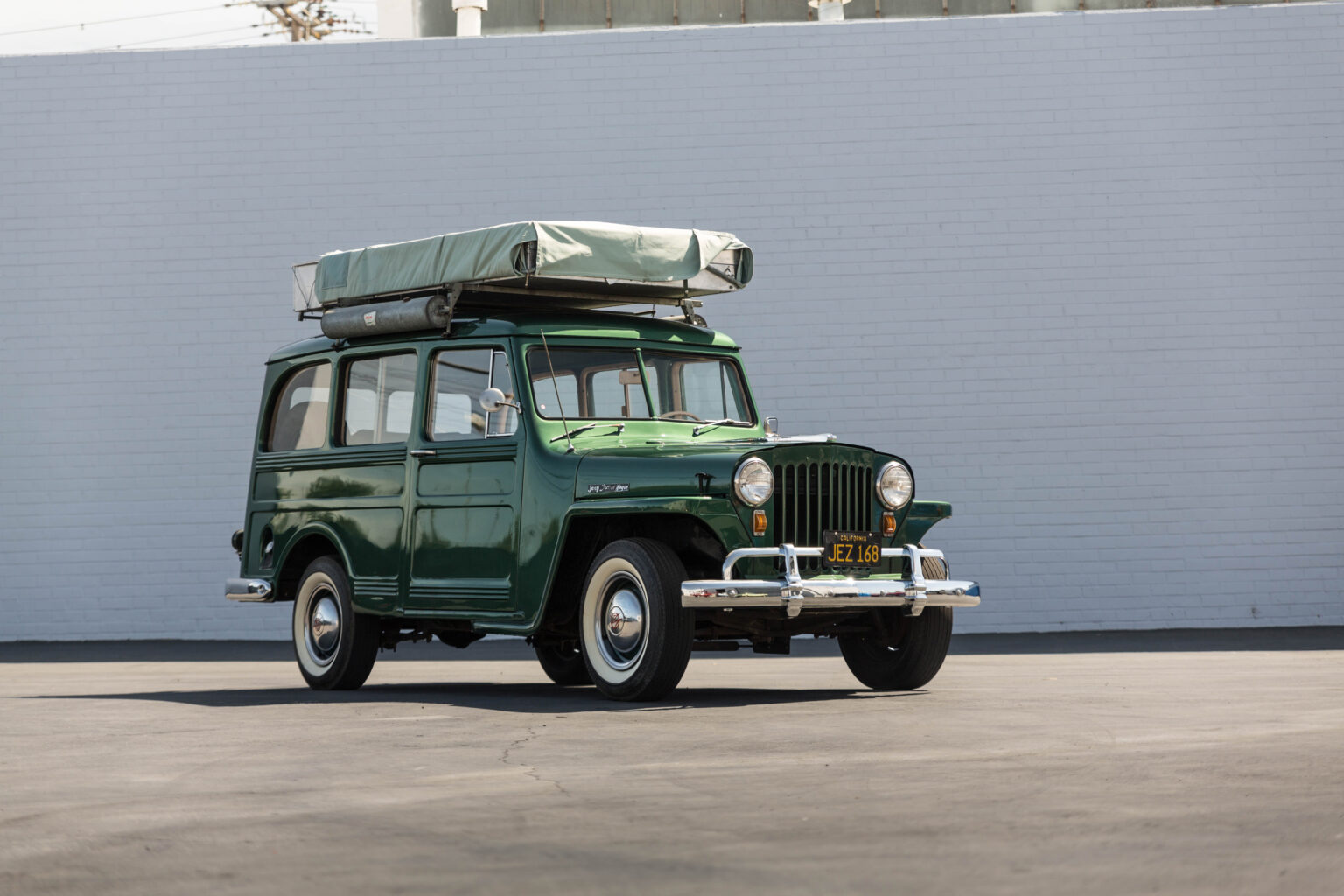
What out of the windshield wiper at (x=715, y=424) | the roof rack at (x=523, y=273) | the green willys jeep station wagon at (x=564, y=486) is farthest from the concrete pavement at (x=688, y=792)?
the roof rack at (x=523, y=273)

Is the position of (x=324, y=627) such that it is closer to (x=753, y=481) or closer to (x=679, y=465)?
(x=679, y=465)

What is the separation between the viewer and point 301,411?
1161cm

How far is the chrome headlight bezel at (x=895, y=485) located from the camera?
31.1 feet

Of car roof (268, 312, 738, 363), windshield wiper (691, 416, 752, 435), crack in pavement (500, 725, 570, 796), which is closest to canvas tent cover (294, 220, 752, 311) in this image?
car roof (268, 312, 738, 363)

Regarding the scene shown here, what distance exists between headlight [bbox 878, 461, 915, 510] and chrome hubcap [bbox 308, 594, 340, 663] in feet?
11.9

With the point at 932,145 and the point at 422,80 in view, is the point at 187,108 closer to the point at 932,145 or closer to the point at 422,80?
the point at 422,80

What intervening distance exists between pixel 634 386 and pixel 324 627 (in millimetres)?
2621

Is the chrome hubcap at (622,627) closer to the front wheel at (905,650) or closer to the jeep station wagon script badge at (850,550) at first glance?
the jeep station wagon script badge at (850,550)

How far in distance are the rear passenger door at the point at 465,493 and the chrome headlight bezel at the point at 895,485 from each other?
2.01 m

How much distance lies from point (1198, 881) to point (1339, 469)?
45.5ft

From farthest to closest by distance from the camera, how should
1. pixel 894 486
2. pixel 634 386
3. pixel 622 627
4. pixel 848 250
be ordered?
pixel 848 250 → pixel 634 386 → pixel 894 486 → pixel 622 627

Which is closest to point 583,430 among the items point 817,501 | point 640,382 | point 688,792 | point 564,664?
point 640,382

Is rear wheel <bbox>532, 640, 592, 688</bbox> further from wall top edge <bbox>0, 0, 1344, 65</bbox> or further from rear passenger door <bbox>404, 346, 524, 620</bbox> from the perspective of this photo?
wall top edge <bbox>0, 0, 1344, 65</bbox>

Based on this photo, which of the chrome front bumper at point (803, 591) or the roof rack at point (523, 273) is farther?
the roof rack at point (523, 273)
